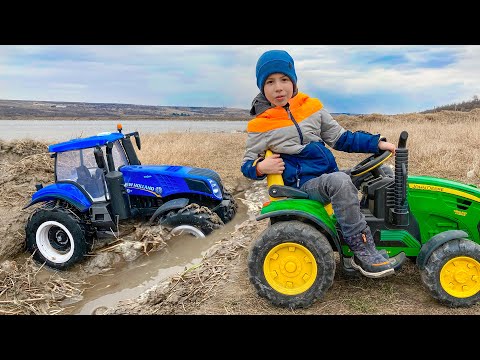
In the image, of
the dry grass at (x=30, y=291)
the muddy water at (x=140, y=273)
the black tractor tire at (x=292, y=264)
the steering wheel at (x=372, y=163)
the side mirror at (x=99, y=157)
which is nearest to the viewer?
the black tractor tire at (x=292, y=264)

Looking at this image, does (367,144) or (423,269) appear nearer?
(423,269)

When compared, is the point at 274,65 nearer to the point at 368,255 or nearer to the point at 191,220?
the point at 368,255

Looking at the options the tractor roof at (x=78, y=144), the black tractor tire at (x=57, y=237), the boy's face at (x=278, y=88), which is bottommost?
the black tractor tire at (x=57, y=237)

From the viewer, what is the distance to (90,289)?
543 centimetres

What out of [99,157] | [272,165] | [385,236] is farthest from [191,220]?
[385,236]

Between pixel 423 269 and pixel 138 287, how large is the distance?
3.50 metres

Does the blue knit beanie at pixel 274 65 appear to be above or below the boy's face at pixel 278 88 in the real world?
above

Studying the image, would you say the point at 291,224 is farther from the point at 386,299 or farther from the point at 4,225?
the point at 4,225

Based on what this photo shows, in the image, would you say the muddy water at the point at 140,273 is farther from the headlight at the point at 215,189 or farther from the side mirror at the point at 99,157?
the side mirror at the point at 99,157

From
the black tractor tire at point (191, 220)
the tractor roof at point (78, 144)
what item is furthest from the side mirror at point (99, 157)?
the black tractor tire at point (191, 220)

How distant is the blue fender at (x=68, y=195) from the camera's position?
6385mm

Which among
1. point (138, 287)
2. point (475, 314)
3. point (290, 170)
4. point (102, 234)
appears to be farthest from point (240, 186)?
point (475, 314)

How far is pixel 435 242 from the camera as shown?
323 centimetres

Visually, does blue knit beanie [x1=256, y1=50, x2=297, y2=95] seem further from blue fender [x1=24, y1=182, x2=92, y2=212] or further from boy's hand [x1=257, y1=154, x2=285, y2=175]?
blue fender [x1=24, y1=182, x2=92, y2=212]
